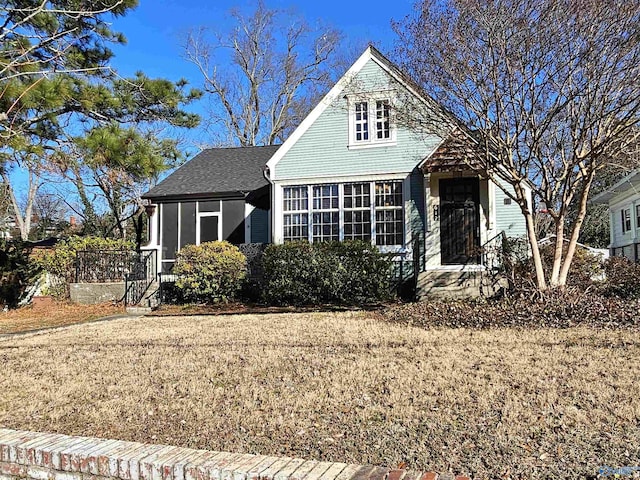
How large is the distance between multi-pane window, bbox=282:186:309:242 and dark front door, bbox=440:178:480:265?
12.3 feet

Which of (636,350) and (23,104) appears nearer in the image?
(636,350)

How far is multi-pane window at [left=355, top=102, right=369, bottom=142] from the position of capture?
48.6ft

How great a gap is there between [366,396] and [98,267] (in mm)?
12442

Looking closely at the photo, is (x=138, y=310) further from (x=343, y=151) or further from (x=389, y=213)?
(x=389, y=213)

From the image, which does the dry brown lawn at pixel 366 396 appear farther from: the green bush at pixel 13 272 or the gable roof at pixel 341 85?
the gable roof at pixel 341 85

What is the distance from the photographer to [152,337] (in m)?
8.49

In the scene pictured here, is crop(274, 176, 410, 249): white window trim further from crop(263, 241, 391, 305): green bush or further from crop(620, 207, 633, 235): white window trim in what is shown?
crop(620, 207, 633, 235): white window trim

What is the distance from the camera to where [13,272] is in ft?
44.6

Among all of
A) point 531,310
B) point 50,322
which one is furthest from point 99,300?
point 531,310

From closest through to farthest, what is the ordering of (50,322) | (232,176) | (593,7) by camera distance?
(593,7)
(50,322)
(232,176)

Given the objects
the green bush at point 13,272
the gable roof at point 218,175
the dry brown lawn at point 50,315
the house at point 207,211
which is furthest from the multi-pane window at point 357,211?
the green bush at point 13,272

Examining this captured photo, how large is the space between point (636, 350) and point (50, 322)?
1092cm

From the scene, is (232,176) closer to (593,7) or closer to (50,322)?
(50,322)

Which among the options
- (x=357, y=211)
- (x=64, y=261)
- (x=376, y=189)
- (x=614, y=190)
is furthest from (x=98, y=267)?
(x=614, y=190)
